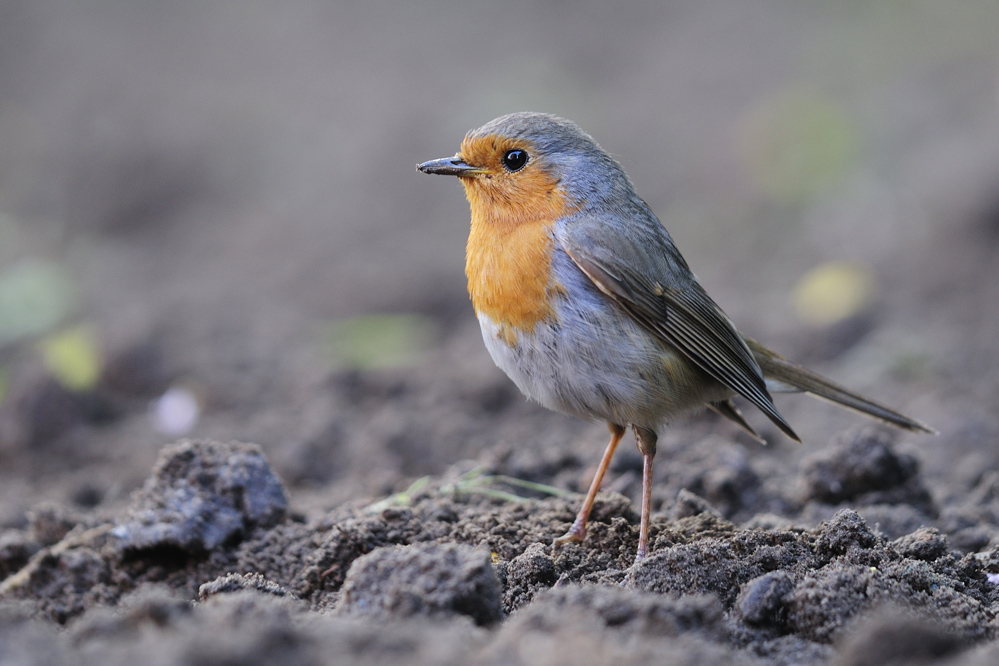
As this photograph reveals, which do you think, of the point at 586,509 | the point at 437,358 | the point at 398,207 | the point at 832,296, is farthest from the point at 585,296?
the point at 398,207

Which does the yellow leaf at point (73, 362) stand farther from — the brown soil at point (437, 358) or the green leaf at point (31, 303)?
the green leaf at point (31, 303)

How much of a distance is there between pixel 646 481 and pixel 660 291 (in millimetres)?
755

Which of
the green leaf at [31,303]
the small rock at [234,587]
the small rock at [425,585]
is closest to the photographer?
the small rock at [425,585]

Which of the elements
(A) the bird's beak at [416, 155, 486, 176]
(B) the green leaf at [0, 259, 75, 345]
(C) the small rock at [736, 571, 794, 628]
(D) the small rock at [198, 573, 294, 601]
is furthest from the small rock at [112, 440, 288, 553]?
(B) the green leaf at [0, 259, 75, 345]

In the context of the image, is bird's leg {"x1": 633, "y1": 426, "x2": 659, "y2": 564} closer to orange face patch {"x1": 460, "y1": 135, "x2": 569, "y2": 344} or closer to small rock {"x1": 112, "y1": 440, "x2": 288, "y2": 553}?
orange face patch {"x1": 460, "y1": 135, "x2": 569, "y2": 344}

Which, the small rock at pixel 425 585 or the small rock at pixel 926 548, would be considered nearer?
the small rock at pixel 425 585

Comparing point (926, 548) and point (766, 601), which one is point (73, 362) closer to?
point (766, 601)

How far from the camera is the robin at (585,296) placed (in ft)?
11.6

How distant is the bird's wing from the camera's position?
3.60 m

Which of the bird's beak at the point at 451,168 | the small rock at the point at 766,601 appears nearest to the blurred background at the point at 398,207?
the bird's beak at the point at 451,168

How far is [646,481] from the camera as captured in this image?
147 inches

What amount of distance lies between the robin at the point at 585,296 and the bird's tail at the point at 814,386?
10.3 inches

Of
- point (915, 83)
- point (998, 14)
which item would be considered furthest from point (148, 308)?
point (998, 14)

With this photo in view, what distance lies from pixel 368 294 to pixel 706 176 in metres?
4.36
